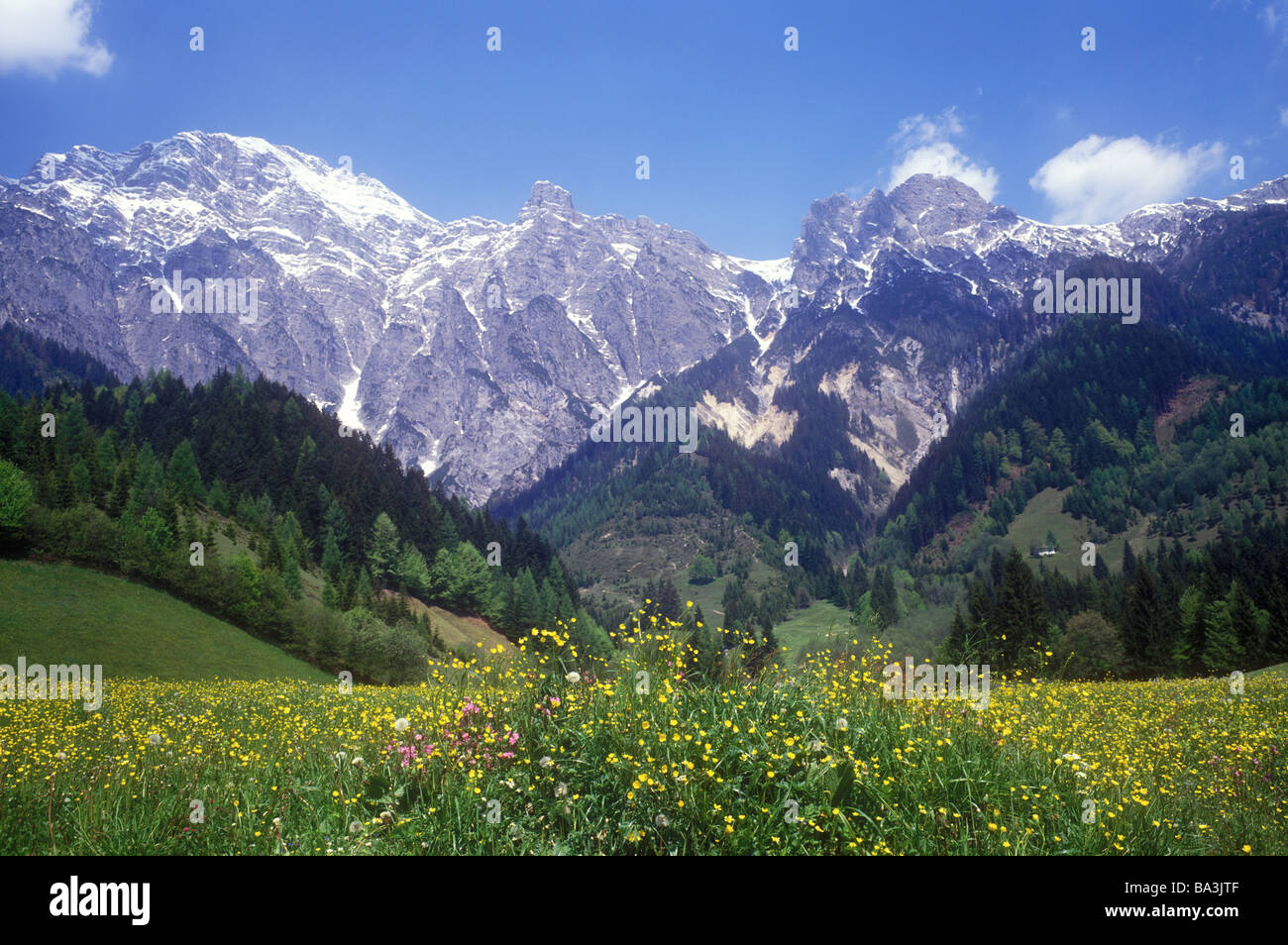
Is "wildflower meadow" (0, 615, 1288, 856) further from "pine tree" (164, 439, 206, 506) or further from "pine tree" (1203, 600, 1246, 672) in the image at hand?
"pine tree" (164, 439, 206, 506)

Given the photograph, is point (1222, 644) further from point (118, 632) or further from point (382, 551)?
point (382, 551)

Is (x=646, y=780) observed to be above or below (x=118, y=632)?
above

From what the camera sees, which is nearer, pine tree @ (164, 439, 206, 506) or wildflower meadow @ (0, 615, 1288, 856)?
wildflower meadow @ (0, 615, 1288, 856)

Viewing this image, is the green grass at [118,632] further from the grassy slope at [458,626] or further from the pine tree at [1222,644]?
the pine tree at [1222,644]

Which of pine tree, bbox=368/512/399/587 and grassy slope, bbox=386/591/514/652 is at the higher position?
pine tree, bbox=368/512/399/587

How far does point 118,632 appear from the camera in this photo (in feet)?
168

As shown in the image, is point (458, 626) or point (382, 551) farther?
point (382, 551)

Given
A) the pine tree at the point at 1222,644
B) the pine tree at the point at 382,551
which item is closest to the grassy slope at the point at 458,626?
the pine tree at the point at 382,551

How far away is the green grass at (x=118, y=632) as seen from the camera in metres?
46.6

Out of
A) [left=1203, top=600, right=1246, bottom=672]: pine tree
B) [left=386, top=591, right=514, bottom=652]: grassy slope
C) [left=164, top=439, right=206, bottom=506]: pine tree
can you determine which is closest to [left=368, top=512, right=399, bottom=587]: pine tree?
[left=386, top=591, right=514, bottom=652]: grassy slope

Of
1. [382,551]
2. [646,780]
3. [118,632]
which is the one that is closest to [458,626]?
[382,551]

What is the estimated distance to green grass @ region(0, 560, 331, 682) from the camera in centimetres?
4656
